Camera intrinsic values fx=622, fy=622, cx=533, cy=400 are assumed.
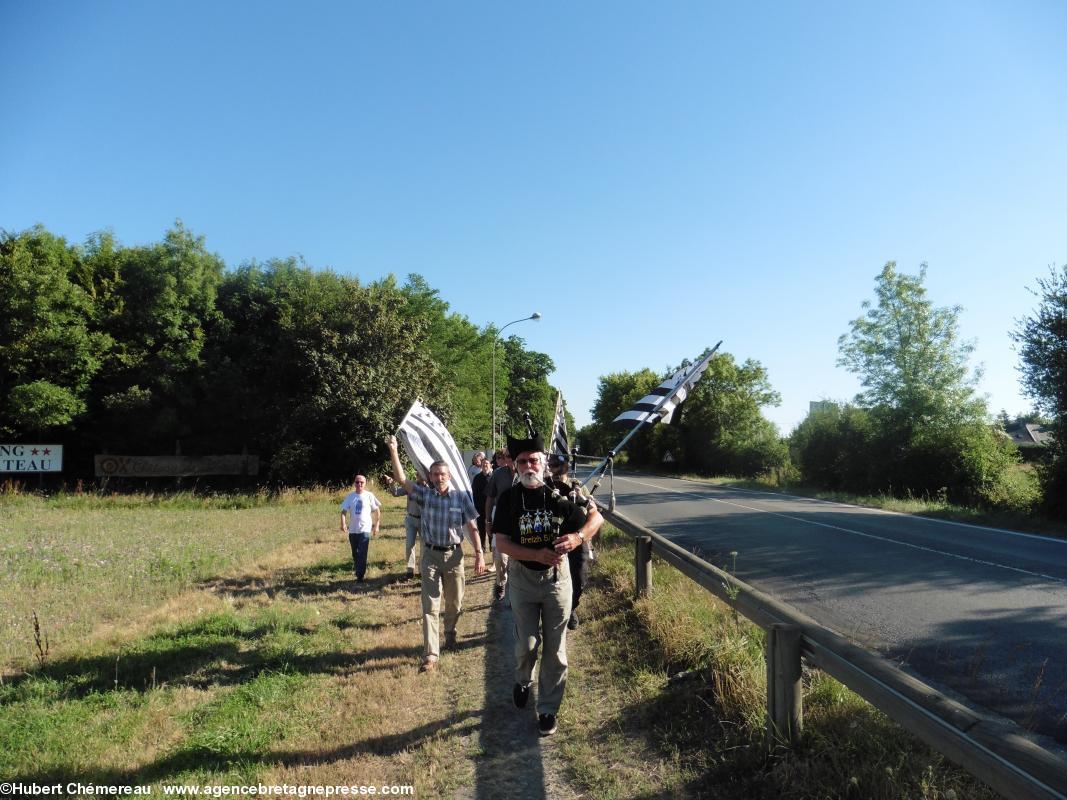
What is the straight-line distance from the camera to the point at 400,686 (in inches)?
199

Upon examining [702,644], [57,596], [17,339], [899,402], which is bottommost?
[57,596]

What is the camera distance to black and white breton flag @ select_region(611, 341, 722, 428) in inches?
259

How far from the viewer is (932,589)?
25.8ft

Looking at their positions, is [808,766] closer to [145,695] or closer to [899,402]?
[145,695]

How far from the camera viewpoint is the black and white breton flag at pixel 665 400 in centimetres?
658

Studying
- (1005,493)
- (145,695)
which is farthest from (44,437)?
(1005,493)

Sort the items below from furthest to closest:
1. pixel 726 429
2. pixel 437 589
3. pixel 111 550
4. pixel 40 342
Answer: pixel 726 429, pixel 40 342, pixel 111 550, pixel 437 589

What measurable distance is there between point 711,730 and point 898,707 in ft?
4.87

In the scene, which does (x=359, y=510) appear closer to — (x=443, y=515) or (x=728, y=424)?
(x=443, y=515)

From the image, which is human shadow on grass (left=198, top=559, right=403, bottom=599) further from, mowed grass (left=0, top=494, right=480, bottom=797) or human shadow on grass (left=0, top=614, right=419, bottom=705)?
human shadow on grass (left=0, top=614, right=419, bottom=705)

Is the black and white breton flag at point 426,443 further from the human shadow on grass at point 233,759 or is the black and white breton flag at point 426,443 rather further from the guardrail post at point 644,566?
the human shadow on grass at point 233,759

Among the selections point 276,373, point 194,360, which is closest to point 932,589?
point 276,373

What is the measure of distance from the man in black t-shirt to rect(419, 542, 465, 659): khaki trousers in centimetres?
140

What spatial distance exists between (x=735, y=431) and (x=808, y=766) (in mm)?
47922
